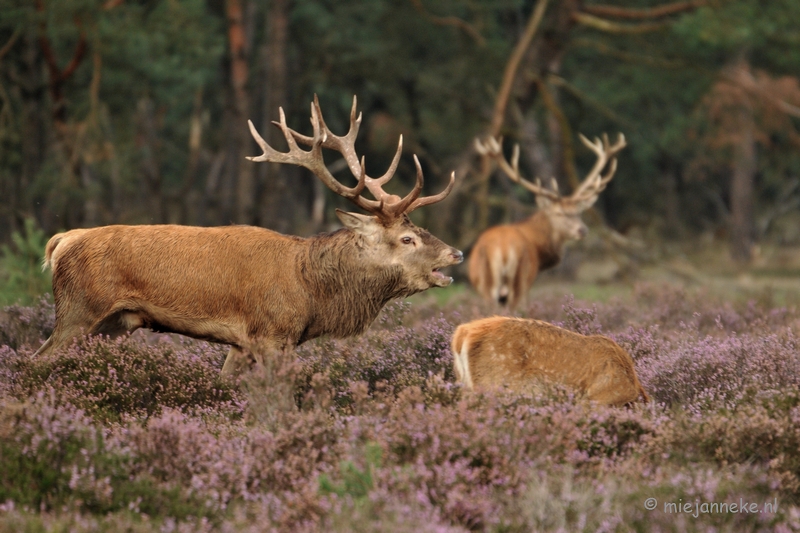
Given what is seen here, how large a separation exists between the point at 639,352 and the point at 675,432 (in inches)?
99.4

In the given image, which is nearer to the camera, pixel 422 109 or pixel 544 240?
pixel 544 240

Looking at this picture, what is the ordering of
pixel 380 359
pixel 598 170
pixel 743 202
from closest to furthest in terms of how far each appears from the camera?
pixel 380 359
pixel 598 170
pixel 743 202

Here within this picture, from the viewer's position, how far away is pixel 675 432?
5.33m

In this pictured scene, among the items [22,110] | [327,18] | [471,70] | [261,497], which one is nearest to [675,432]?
[261,497]

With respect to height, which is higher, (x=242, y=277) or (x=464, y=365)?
(x=242, y=277)

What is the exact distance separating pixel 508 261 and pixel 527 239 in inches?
47.4

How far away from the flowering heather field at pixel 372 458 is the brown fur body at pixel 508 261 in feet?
20.3

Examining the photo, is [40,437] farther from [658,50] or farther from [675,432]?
[658,50]

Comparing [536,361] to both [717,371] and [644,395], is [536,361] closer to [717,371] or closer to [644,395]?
[644,395]

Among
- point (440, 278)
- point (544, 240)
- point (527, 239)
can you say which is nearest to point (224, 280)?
point (440, 278)

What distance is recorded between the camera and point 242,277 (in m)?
7.07

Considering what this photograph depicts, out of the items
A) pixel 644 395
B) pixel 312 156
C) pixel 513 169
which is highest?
pixel 312 156

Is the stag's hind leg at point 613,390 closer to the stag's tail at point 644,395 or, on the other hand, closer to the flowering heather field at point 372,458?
the stag's tail at point 644,395

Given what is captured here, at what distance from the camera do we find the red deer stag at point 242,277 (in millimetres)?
6910
